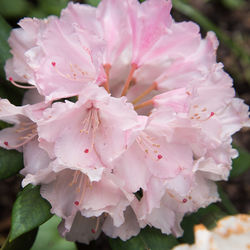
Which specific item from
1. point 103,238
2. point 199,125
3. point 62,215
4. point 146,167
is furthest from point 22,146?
point 103,238

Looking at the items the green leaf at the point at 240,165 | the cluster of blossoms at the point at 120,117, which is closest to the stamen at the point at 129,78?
the cluster of blossoms at the point at 120,117

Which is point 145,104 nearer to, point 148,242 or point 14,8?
point 148,242

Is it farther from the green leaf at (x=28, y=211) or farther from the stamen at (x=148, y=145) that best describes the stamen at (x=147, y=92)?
the green leaf at (x=28, y=211)

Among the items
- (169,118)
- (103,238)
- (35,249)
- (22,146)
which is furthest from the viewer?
(103,238)

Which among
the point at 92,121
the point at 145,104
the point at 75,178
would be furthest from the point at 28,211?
the point at 145,104

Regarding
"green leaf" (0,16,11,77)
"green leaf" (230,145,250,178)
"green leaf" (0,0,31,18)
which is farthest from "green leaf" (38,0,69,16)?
"green leaf" (230,145,250,178)

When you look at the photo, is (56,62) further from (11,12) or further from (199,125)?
(11,12)
